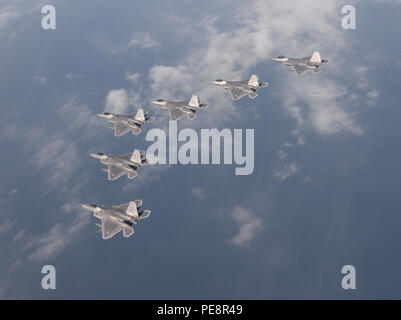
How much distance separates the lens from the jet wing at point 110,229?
102 metres

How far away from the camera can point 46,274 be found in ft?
466

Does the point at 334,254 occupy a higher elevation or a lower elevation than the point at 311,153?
lower

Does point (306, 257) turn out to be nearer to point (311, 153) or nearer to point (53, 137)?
point (311, 153)

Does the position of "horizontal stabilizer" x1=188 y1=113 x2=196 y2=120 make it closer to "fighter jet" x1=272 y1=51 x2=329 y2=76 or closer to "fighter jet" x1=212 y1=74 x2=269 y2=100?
"fighter jet" x1=212 y1=74 x2=269 y2=100

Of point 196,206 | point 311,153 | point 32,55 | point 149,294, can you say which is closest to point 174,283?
point 149,294

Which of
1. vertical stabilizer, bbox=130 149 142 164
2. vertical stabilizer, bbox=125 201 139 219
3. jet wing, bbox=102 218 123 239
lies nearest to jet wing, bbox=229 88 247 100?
vertical stabilizer, bbox=130 149 142 164

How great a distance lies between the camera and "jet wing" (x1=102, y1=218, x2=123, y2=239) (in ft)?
335

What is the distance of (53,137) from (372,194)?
398ft

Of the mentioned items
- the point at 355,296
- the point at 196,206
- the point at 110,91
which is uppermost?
the point at 110,91

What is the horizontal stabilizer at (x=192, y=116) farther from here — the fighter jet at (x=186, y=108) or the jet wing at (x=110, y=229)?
the jet wing at (x=110, y=229)

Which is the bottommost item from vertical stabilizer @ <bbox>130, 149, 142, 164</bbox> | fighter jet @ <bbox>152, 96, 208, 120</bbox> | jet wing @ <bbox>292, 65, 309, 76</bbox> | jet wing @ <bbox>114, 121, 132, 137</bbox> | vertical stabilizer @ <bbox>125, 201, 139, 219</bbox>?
vertical stabilizer @ <bbox>125, 201, 139, 219</bbox>

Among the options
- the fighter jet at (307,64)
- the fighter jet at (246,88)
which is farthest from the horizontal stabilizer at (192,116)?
the fighter jet at (307,64)

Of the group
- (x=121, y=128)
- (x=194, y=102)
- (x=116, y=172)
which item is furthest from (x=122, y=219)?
(x=194, y=102)

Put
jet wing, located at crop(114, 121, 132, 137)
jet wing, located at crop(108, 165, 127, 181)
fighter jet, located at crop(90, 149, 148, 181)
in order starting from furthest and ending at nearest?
jet wing, located at crop(114, 121, 132, 137), jet wing, located at crop(108, 165, 127, 181), fighter jet, located at crop(90, 149, 148, 181)
